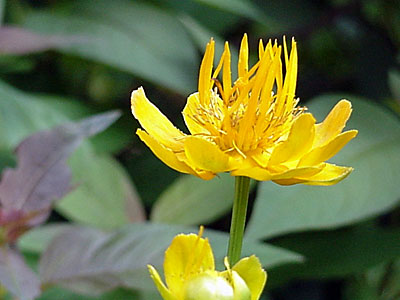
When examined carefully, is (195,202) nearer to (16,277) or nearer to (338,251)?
(338,251)

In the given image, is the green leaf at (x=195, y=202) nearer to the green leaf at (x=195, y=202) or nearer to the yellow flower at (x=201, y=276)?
the green leaf at (x=195, y=202)

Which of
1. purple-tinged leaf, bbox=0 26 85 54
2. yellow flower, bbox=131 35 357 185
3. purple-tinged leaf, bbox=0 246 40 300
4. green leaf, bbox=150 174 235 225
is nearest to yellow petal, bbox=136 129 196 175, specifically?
yellow flower, bbox=131 35 357 185

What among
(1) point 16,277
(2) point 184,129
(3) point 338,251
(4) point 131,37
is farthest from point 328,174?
(4) point 131,37

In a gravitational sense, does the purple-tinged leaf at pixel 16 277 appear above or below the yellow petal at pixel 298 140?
below

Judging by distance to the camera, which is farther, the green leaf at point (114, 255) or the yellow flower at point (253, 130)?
the green leaf at point (114, 255)

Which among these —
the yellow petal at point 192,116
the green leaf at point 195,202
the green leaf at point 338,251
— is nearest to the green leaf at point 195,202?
the green leaf at point 195,202

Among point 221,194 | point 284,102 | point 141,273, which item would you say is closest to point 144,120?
point 284,102
